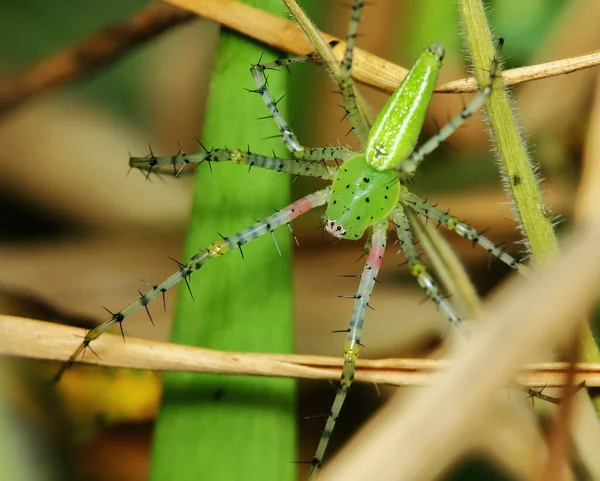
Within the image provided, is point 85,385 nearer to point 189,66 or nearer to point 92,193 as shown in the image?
point 92,193

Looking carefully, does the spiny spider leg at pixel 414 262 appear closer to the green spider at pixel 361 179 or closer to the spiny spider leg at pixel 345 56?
the green spider at pixel 361 179

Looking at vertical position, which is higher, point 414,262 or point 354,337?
point 414,262

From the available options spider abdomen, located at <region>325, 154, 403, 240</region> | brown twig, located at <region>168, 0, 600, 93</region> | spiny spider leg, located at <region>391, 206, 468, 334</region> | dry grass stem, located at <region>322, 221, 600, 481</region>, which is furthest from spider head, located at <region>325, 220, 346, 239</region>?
dry grass stem, located at <region>322, 221, 600, 481</region>

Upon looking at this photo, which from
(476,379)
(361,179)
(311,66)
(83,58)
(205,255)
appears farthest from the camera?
(83,58)

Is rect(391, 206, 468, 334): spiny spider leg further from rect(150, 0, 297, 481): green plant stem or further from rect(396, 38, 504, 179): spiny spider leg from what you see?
rect(150, 0, 297, 481): green plant stem

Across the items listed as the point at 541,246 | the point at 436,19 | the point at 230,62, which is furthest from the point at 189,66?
the point at 541,246

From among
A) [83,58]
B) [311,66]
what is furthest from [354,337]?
[83,58]

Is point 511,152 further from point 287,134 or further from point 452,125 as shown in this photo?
point 287,134
